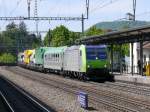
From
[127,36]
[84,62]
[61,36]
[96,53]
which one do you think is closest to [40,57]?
[127,36]

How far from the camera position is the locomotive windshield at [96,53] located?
135 ft

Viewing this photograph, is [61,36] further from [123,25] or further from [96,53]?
[96,53]

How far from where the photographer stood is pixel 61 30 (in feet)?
366

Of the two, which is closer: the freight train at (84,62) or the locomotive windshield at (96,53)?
the freight train at (84,62)

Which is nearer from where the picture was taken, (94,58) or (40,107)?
(40,107)

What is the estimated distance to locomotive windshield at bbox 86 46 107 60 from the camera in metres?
41.3

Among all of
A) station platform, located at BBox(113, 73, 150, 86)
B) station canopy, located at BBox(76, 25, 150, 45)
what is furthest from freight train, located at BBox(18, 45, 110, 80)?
station canopy, located at BBox(76, 25, 150, 45)

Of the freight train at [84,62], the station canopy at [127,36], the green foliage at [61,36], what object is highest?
the green foliage at [61,36]

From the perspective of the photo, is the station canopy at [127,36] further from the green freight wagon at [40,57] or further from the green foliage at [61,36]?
the green foliage at [61,36]

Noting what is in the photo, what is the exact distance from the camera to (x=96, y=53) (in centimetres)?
4156

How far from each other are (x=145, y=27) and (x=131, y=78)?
5677mm

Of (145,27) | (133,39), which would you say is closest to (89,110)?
(145,27)

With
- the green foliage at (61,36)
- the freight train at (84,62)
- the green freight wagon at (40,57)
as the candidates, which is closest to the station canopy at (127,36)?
the freight train at (84,62)

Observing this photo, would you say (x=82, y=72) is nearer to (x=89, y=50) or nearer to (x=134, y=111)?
(x=89, y=50)
